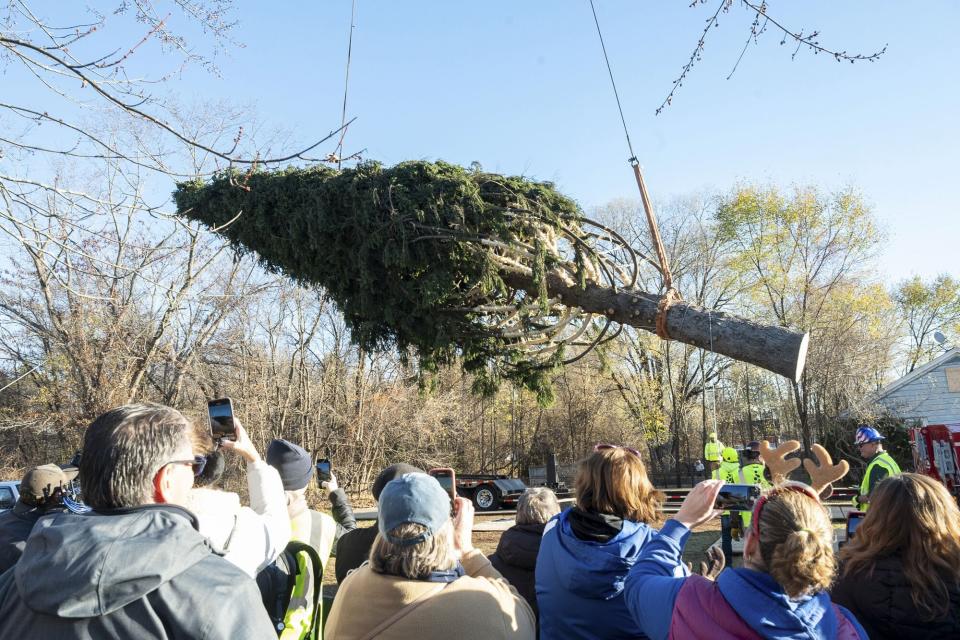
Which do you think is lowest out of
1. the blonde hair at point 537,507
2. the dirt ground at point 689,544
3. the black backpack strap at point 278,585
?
the dirt ground at point 689,544

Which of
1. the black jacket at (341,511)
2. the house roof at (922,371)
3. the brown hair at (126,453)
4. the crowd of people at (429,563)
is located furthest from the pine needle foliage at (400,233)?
the house roof at (922,371)

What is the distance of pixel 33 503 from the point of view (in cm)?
394

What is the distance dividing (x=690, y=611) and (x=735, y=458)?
9.55 metres

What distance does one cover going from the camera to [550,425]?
33.0 m

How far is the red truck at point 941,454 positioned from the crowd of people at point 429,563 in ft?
23.8

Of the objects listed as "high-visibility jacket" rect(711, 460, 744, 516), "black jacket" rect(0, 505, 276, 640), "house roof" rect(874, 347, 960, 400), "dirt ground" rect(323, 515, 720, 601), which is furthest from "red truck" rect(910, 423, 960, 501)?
"house roof" rect(874, 347, 960, 400)

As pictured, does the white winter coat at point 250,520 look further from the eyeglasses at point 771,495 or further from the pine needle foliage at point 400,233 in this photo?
the pine needle foliage at point 400,233

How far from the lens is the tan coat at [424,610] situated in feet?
7.29

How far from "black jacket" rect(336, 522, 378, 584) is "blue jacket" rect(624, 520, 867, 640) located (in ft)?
6.52

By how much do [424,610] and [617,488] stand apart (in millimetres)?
1060

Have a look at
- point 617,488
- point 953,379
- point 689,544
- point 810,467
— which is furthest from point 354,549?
point 953,379

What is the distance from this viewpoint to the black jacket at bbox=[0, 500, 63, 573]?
3.44m

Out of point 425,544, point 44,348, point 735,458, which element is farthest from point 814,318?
point 425,544

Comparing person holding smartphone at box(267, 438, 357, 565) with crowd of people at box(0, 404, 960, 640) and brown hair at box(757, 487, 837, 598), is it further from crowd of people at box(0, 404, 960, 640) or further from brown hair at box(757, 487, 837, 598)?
brown hair at box(757, 487, 837, 598)
